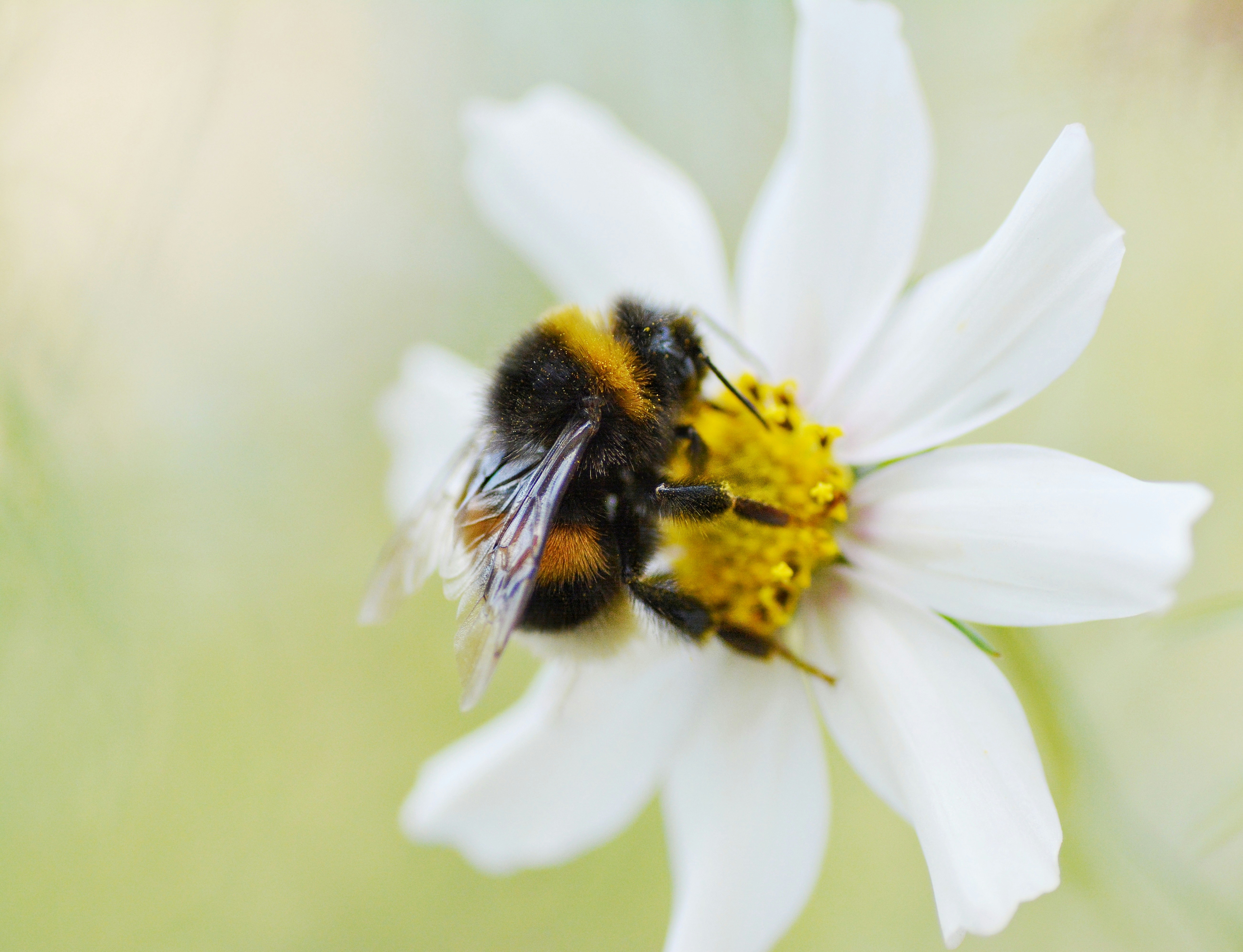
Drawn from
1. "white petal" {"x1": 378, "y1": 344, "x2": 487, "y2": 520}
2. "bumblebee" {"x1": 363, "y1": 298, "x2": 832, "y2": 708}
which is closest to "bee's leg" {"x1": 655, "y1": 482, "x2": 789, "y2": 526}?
"bumblebee" {"x1": 363, "y1": 298, "x2": 832, "y2": 708}

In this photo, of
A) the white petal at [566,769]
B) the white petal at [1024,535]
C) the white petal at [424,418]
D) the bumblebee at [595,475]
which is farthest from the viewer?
the white petal at [424,418]

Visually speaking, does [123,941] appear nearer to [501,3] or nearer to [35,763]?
[35,763]

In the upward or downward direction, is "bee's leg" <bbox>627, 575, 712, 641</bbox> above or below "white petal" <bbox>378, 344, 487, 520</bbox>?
below

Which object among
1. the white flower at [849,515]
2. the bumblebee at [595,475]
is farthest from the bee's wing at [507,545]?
the white flower at [849,515]

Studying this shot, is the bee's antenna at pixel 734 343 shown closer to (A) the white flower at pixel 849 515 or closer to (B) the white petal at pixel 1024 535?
(A) the white flower at pixel 849 515

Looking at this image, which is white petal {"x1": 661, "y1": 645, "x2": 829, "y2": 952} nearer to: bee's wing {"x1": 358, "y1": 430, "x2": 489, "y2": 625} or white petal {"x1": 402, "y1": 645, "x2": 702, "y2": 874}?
white petal {"x1": 402, "y1": 645, "x2": 702, "y2": 874}

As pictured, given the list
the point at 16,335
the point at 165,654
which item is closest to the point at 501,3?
the point at 16,335
